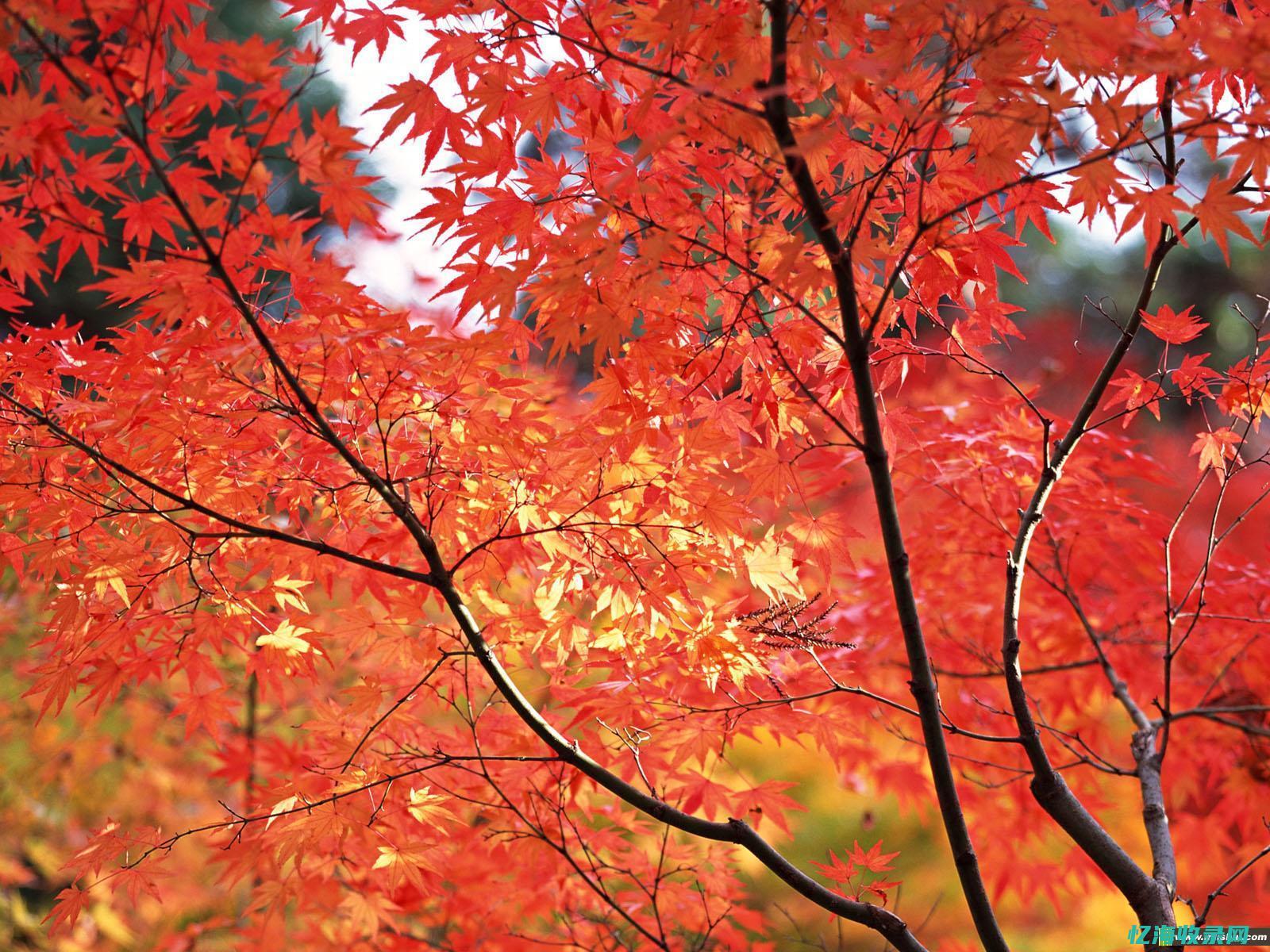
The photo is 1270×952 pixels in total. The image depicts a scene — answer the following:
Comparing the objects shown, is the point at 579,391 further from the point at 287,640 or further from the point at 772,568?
the point at 287,640

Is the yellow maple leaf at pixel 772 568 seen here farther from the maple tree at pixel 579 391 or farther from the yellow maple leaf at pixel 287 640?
the yellow maple leaf at pixel 287 640

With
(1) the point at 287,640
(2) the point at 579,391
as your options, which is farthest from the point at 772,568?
(1) the point at 287,640

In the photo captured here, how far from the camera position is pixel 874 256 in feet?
Answer: 5.17

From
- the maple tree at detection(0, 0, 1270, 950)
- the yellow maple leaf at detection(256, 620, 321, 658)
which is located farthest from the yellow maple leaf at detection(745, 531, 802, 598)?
the yellow maple leaf at detection(256, 620, 321, 658)

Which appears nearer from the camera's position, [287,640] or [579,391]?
[287,640]

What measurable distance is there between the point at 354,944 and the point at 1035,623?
2.61 m

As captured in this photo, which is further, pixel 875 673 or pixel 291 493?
pixel 875 673

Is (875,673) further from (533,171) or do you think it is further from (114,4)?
(114,4)

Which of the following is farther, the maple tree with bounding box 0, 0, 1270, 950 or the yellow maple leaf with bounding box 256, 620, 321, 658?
the yellow maple leaf with bounding box 256, 620, 321, 658

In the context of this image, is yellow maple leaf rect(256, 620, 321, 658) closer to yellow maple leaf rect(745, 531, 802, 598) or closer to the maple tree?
the maple tree

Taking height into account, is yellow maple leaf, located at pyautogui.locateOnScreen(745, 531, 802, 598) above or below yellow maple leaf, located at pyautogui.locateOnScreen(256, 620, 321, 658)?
above

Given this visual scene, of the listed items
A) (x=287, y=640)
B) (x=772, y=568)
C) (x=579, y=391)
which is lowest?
(x=287, y=640)

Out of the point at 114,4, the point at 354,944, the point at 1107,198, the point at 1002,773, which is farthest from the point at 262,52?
the point at 1002,773

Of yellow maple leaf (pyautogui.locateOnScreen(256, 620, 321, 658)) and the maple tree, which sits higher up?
the maple tree
